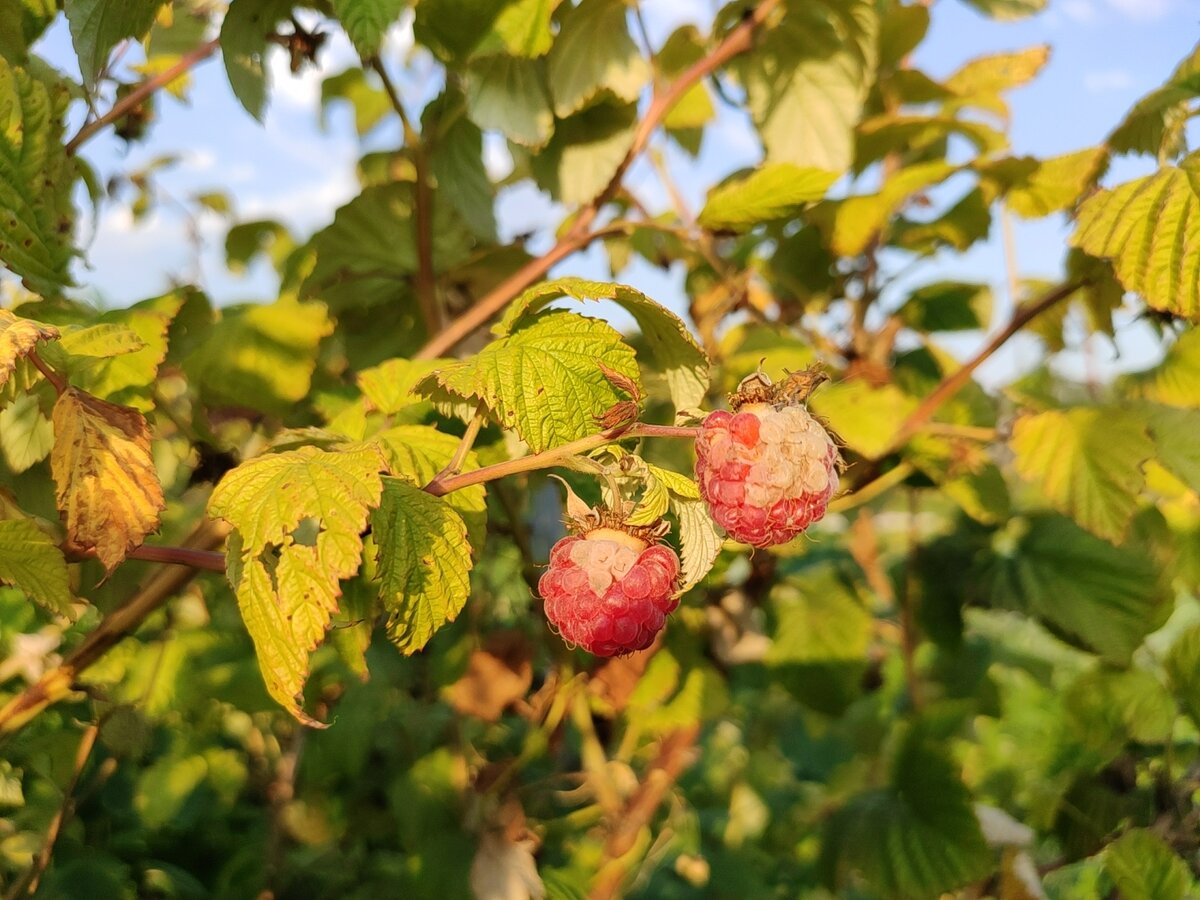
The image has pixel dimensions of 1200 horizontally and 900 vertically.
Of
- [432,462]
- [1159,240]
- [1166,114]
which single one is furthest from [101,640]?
[1166,114]

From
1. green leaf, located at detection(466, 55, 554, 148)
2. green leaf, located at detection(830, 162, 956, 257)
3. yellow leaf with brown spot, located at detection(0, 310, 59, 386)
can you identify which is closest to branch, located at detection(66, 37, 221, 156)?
green leaf, located at detection(466, 55, 554, 148)

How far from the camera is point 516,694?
4.11ft

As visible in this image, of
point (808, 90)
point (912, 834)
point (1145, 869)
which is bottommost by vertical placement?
point (912, 834)

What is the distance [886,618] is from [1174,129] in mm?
1260

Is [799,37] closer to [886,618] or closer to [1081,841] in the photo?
[1081,841]

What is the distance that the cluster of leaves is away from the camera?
0.62 metres

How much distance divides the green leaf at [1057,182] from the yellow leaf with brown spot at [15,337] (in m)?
0.98

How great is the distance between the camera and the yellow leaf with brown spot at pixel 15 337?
20.5 inches

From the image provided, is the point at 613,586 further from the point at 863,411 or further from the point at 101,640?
the point at 863,411

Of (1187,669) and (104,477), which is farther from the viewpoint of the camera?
(1187,669)

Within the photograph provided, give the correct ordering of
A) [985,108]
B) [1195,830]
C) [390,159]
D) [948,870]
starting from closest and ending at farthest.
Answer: [1195,830] → [948,870] → [985,108] → [390,159]

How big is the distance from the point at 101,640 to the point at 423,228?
502 millimetres

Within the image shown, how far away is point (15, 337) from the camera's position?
0.54 meters

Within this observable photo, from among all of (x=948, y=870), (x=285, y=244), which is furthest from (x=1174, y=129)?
(x=285, y=244)
